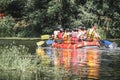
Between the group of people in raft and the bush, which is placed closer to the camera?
the group of people in raft

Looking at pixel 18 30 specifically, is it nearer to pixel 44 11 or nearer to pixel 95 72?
pixel 44 11

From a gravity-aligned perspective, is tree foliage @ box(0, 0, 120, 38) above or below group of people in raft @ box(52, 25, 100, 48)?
above

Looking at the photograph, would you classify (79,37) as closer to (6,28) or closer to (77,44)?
(77,44)

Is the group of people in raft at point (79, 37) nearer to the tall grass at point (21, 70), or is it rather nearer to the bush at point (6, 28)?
the bush at point (6, 28)

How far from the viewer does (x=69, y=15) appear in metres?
46.7

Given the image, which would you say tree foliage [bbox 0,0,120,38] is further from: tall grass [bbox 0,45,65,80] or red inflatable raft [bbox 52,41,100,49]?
tall grass [bbox 0,45,65,80]

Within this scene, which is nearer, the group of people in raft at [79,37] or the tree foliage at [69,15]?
the group of people in raft at [79,37]

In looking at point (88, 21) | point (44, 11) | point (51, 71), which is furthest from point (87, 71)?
point (44, 11)

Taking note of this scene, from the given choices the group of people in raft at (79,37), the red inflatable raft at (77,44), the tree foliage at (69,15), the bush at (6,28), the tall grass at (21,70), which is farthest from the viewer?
the bush at (6,28)

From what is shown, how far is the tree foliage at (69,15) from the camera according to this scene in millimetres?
45594

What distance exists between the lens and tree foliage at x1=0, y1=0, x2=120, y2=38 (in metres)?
45.6

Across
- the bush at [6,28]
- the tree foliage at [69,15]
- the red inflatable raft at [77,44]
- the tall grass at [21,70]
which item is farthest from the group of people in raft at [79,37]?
the tall grass at [21,70]

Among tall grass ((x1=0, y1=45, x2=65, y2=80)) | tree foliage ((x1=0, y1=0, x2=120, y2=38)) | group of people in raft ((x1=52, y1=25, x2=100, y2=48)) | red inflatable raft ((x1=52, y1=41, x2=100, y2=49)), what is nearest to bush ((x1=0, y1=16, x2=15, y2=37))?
tree foliage ((x1=0, y1=0, x2=120, y2=38))

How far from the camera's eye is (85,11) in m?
45.6
